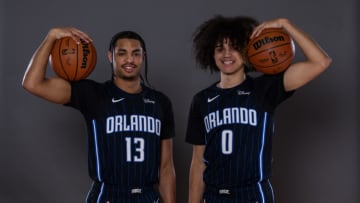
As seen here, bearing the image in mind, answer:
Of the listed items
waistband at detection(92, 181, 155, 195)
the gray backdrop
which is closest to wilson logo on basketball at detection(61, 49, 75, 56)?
waistband at detection(92, 181, 155, 195)

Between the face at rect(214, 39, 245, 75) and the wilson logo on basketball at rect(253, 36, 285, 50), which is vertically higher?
the wilson logo on basketball at rect(253, 36, 285, 50)

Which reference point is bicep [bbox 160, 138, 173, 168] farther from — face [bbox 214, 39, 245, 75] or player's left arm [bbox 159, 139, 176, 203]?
face [bbox 214, 39, 245, 75]

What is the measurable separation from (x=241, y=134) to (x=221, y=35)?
47 centimetres

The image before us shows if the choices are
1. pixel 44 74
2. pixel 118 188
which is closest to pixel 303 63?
pixel 118 188

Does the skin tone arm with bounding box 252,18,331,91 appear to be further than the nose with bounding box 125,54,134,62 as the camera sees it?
No

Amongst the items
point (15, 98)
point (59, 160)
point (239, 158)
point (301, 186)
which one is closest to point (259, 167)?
point (239, 158)

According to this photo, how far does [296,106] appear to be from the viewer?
9.53ft

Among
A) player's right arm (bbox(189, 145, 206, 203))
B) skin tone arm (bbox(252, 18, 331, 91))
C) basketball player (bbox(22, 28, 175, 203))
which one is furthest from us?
player's right arm (bbox(189, 145, 206, 203))

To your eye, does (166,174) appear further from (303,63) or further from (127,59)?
(303,63)

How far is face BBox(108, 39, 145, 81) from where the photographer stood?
2.15 metres

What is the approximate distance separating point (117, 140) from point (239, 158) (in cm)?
52

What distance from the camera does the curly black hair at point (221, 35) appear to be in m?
2.15

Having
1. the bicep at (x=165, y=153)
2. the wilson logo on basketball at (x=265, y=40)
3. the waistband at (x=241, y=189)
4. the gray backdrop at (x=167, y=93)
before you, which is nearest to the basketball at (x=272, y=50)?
the wilson logo on basketball at (x=265, y=40)

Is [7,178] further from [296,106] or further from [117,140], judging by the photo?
[296,106]
